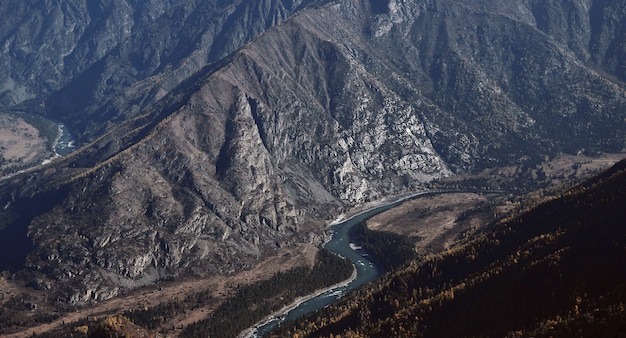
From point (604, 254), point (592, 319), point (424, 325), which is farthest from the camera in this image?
point (424, 325)

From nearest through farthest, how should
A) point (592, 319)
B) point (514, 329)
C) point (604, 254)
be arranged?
point (592, 319)
point (514, 329)
point (604, 254)

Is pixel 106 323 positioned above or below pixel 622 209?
above

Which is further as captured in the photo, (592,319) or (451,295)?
(451,295)

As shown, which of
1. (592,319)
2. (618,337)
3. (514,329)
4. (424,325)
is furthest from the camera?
(424,325)

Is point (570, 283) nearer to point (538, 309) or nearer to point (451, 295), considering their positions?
point (538, 309)

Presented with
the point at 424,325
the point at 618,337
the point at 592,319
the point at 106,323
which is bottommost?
the point at 424,325

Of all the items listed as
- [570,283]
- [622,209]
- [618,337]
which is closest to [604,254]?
[570,283]

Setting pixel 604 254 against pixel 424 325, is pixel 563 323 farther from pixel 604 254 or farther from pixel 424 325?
pixel 424 325

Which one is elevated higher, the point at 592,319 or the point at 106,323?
the point at 106,323

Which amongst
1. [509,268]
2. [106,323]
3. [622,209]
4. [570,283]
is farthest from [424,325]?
[106,323]
